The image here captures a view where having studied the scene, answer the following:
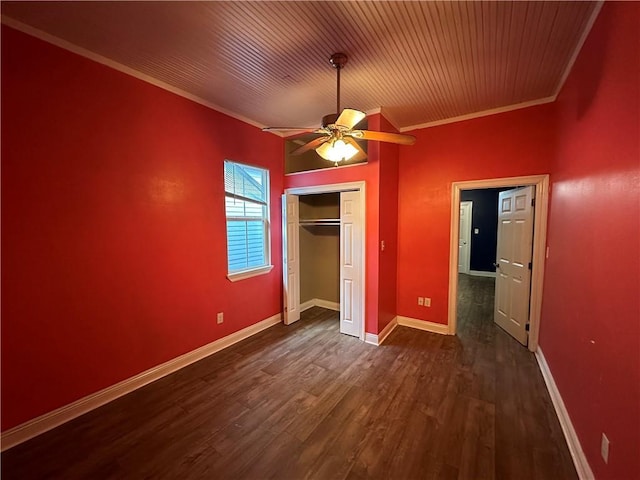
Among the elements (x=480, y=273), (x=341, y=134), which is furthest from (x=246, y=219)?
(x=480, y=273)

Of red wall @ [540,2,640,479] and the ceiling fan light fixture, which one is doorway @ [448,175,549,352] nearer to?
red wall @ [540,2,640,479]

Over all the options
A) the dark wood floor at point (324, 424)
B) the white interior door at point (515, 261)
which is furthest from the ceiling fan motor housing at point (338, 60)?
the dark wood floor at point (324, 424)

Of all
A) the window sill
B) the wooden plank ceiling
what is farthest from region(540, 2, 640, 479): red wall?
the window sill

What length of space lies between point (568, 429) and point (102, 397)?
11.8 ft

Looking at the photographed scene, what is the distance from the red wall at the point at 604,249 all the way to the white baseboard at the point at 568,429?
0.06 metres

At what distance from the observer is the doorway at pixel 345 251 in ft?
11.0

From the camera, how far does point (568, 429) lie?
186cm

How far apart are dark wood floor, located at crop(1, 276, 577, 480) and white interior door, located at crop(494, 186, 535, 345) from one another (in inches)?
19.6

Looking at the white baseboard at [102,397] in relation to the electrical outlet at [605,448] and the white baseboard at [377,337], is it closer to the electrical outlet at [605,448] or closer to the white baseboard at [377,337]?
the white baseboard at [377,337]

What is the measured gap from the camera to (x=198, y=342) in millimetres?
2955

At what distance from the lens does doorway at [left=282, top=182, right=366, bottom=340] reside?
11.0 ft

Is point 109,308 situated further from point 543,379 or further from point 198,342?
point 543,379

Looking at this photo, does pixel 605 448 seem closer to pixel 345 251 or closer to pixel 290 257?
pixel 345 251

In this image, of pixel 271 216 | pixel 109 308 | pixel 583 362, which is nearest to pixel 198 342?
pixel 109 308
